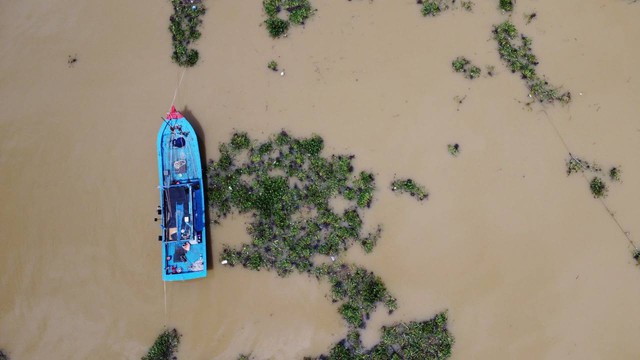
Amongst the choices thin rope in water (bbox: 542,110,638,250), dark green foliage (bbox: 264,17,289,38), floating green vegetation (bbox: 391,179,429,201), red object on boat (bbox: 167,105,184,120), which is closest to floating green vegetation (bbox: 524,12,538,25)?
thin rope in water (bbox: 542,110,638,250)

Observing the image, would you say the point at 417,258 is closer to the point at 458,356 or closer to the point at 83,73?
the point at 458,356

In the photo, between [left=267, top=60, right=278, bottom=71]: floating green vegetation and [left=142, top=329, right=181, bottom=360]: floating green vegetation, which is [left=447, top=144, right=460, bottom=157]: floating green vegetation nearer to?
[left=267, top=60, right=278, bottom=71]: floating green vegetation

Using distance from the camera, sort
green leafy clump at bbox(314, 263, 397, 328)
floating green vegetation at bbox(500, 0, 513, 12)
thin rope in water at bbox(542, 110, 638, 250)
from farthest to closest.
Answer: floating green vegetation at bbox(500, 0, 513, 12), thin rope in water at bbox(542, 110, 638, 250), green leafy clump at bbox(314, 263, 397, 328)

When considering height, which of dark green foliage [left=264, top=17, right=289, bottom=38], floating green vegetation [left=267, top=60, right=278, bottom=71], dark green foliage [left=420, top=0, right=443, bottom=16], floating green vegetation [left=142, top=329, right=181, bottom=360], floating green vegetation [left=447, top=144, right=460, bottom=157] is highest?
dark green foliage [left=264, top=17, right=289, bottom=38]

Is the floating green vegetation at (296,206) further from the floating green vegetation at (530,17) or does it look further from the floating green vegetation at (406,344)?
the floating green vegetation at (530,17)

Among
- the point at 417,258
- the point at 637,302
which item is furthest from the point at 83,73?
the point at 637,302

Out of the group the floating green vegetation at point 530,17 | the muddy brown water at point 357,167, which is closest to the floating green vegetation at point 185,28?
the muddy brown water at point 357,167

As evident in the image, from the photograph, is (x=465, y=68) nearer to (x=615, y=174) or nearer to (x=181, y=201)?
(x=615, y=174)
